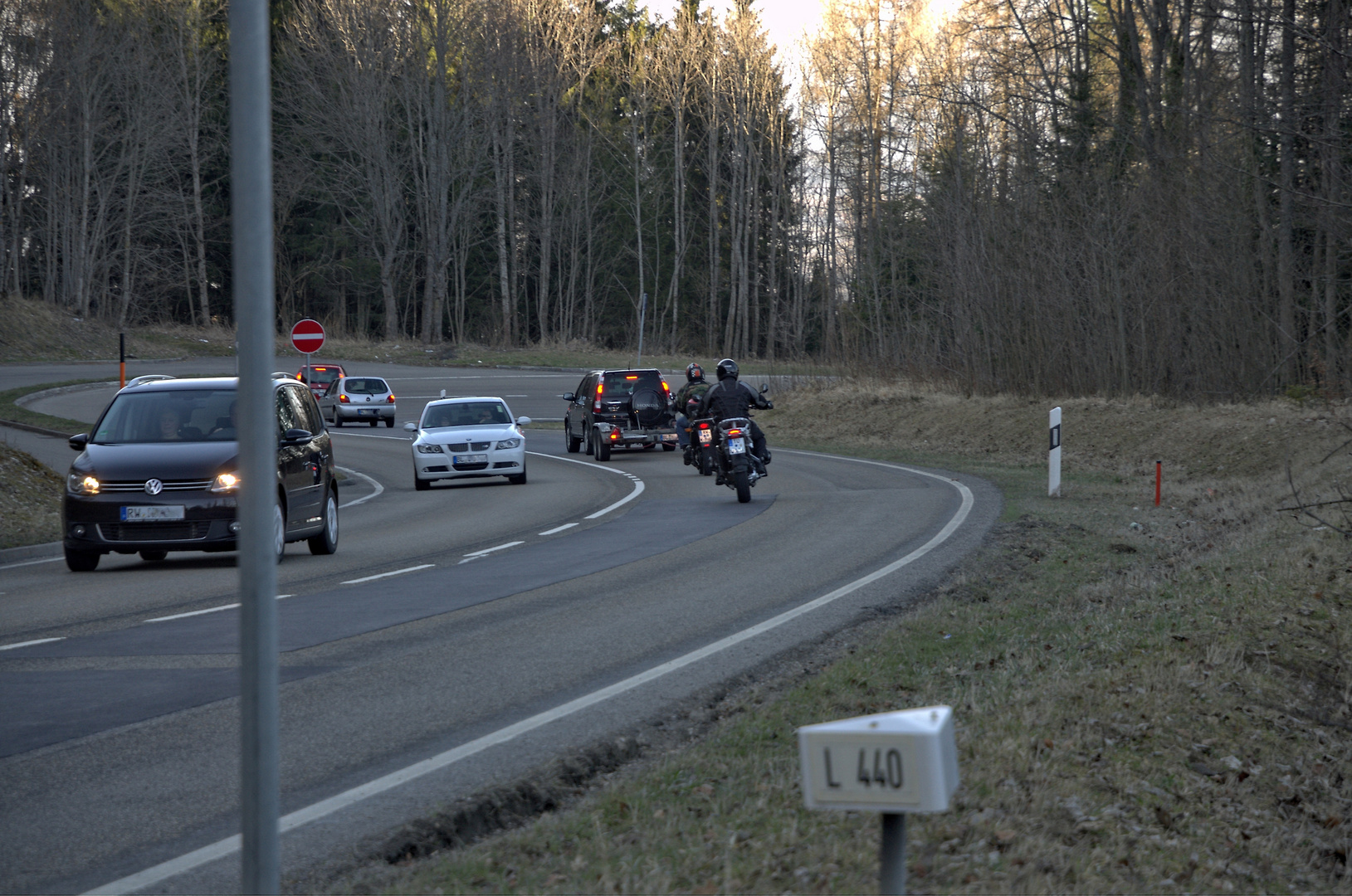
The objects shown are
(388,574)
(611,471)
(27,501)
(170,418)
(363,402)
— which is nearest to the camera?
(388,574)

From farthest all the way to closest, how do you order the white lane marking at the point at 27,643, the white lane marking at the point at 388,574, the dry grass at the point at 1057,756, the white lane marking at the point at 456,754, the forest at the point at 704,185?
the forest at the point at 704,185 → the white lane marking at the point at 388,574 → the white lane marking at the point at 27,643 → the white lane marking at the point at 456,754 → the dry grass at the point at 1057,756

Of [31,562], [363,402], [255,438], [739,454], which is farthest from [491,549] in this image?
[363,402]

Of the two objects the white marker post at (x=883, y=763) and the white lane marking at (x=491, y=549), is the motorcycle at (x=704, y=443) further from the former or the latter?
the white marker post at (x=883, y=763)

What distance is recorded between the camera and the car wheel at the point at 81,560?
13.0m

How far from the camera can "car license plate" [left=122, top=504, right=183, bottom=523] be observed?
41.5 feet

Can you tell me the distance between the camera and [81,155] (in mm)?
63531

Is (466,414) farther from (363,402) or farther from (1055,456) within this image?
Answer: (363,402)

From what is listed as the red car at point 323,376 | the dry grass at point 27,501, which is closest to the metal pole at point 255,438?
the dry grass at point 27,501

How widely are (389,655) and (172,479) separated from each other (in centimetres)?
541

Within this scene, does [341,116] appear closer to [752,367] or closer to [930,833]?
[752,367]

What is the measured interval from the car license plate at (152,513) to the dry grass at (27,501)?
10.2ft

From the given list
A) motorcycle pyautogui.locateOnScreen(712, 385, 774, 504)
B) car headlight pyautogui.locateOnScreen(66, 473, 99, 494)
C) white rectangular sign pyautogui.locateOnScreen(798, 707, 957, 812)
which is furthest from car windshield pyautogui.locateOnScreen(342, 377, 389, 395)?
white rectangular sign pyautogui.locateOnScreen(798, 707, 957, 812)

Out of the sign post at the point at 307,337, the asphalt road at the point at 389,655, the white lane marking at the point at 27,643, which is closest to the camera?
the asphalt road at the point at 389,655

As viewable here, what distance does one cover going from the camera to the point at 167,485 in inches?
501
